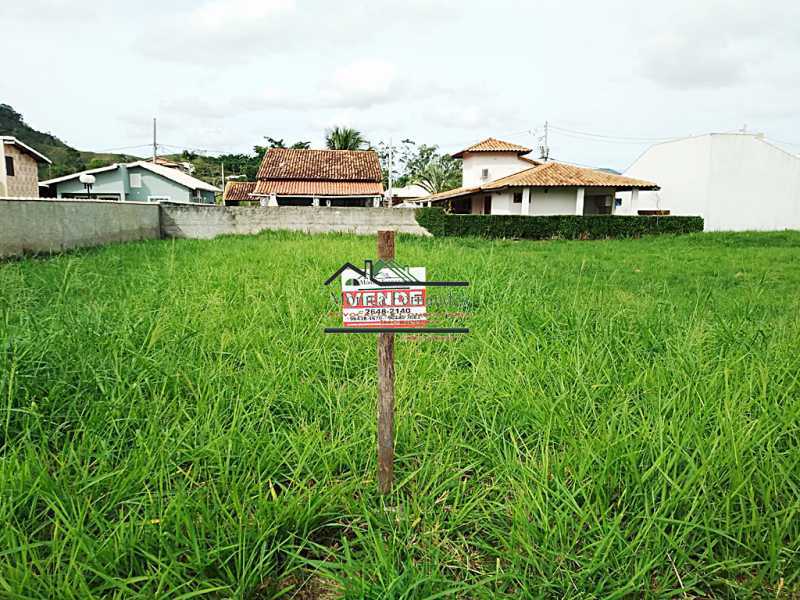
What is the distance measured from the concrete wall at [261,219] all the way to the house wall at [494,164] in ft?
52.2

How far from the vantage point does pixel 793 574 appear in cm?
159

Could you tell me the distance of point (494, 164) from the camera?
1187 inches

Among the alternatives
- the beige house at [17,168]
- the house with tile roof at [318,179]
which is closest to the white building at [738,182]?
the house with tile roof at [318,179]

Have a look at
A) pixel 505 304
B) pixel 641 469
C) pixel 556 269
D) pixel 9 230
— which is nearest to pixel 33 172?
pixel 9 230

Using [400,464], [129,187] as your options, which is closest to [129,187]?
[129,187]

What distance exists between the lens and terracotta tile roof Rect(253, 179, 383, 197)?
90.0ft

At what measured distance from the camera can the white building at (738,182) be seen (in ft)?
76.4

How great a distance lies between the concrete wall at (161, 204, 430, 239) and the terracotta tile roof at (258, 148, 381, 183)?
44.0ft

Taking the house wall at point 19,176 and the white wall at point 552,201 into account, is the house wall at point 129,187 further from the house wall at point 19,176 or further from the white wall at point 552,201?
the white wall at point 552,201

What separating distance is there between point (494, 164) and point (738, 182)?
12289 millimetres

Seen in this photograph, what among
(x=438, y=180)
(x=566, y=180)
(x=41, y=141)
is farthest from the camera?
(x=41, y=141)

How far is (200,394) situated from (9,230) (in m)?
8.51

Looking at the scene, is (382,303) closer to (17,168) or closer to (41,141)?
(17,168)

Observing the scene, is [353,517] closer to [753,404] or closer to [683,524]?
[683,524]
